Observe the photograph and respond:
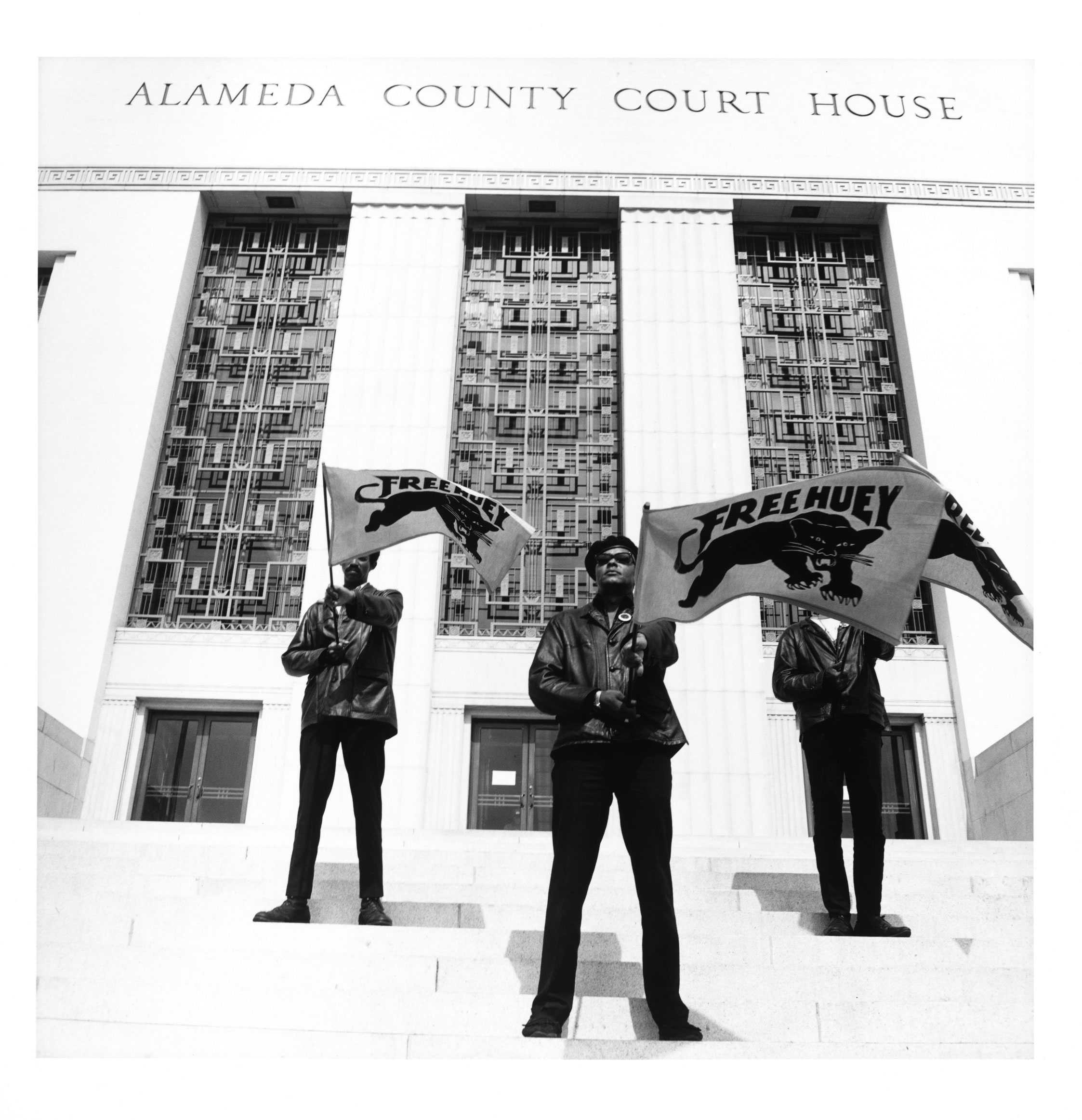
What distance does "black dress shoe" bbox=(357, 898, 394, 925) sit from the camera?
5855 mm

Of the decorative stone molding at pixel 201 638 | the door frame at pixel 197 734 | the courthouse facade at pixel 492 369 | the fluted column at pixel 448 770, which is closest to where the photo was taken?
the fluted column at pixel 448 770

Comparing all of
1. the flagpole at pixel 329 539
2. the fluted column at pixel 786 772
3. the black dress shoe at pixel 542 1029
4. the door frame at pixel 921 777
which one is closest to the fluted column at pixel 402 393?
the fluted column at pixel 786 772

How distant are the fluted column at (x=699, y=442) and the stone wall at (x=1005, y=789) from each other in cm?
213

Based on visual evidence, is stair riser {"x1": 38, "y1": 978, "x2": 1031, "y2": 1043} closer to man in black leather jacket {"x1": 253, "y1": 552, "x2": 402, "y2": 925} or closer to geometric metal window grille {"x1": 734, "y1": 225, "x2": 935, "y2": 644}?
man in black leather jacket {"x1": 253, "y1": 552, "x2": 402, "y2": 925}

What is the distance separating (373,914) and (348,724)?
976 millimetres

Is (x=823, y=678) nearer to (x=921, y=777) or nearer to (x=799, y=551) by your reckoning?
(x=799, y=551)

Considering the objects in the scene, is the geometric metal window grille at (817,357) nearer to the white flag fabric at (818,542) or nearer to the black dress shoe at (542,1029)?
the white flag fabric at (818,542)

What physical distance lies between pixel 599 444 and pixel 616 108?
15.8 feet

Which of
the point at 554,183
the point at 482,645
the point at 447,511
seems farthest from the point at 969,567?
the point at 554,183

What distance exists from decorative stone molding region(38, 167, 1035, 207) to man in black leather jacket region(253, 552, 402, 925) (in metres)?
10.5

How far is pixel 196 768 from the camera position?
1299 centimetres

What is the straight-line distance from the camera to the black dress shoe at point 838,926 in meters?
5.93

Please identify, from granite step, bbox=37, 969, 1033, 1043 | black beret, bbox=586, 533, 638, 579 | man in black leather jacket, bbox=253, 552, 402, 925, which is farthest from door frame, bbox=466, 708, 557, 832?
granite step, bbox=37, 969, 1033, 1043

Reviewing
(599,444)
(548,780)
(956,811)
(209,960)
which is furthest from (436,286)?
(209,960)
